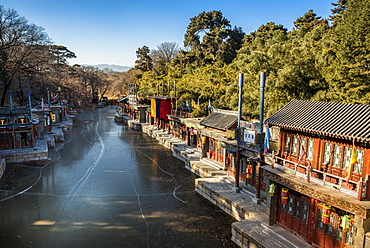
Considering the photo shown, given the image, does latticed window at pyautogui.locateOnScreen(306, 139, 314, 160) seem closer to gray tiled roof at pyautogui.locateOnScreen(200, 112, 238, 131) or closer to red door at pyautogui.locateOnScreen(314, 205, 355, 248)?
red door at pyautogui.locateOnScreen(314, 205, 355, 248)

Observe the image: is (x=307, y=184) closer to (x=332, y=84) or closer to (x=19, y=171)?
(x=332, y=84)

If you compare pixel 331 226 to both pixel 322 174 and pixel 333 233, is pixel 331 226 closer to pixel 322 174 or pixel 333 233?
pixel 333 233

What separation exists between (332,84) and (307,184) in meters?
12.2

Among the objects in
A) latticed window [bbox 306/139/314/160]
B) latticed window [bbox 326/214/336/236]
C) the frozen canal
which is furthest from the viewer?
the frozen canal

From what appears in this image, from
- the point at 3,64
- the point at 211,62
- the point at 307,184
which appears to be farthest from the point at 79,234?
the point at 211,62

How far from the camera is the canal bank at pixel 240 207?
1141cm

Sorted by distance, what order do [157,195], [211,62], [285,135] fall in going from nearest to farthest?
[285,135] < [157,195] < [211,62]

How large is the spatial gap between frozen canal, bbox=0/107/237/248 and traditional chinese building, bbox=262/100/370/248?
3.35 metres

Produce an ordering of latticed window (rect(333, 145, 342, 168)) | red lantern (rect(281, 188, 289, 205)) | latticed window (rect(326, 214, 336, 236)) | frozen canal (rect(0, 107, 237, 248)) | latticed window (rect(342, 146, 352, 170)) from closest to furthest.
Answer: latticed window (rect(342, 146, 352, 170)), latticed window (rect(326, 214, 336, 236)), latticed window (rect(333, 145, 342, 168)), red lantern (rect(281, 188, 289, 205)), frozen canal (rect(0, 107, 237, 248))

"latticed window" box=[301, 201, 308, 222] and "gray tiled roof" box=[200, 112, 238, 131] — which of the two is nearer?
"latticed window" box=[301, 201, 308, 222]

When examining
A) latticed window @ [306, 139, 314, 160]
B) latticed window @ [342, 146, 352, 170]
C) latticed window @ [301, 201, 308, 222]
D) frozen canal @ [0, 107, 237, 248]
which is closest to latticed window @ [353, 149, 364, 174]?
latticed window @ [342, 146, 352, 170]

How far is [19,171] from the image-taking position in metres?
23.0

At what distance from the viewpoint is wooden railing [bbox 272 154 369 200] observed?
8.76 metres

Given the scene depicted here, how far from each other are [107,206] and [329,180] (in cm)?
1225
